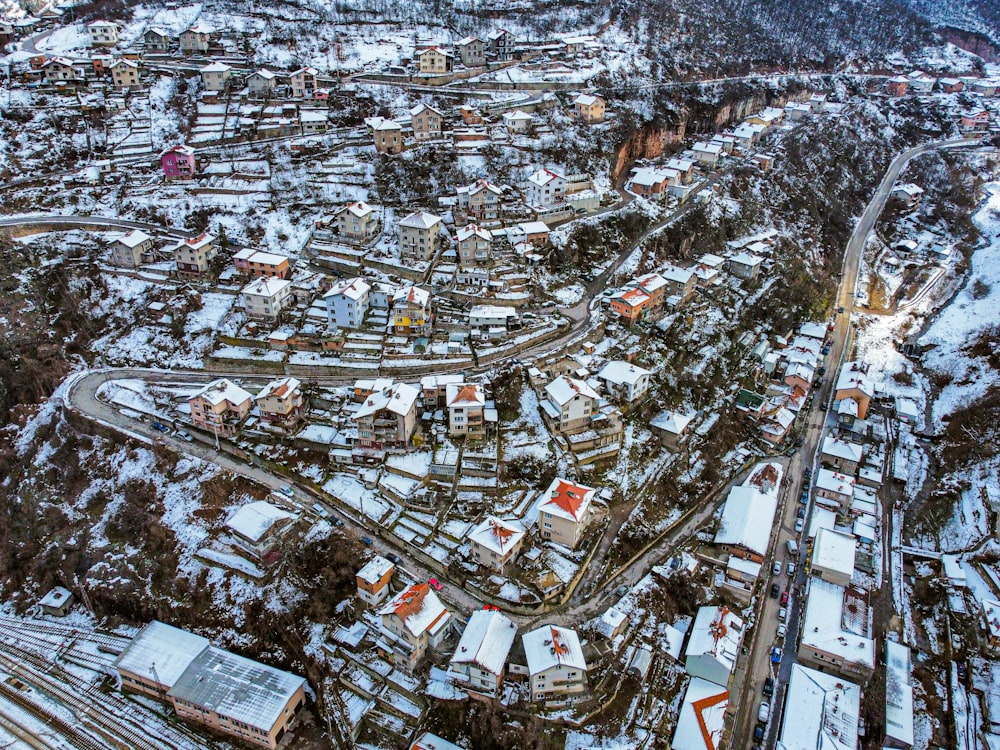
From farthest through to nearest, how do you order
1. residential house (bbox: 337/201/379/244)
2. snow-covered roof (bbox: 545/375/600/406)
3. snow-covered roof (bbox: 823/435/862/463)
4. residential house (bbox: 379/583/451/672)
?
1. residential house (bbox: 337/201/379/244)
2. snow-covered roof (bbox: 823/435/862/463)
3. snow-covered roof (bbox: 545/375/600/406)
4. residential house (bbox: 379/583/451/672)

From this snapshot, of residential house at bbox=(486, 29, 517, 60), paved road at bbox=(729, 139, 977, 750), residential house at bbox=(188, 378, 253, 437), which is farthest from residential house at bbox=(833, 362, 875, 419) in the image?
residential house at bbox=(486, 29, 517, 60)

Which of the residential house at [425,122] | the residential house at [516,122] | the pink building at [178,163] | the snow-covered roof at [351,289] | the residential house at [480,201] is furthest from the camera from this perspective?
the residential house at [516,122]

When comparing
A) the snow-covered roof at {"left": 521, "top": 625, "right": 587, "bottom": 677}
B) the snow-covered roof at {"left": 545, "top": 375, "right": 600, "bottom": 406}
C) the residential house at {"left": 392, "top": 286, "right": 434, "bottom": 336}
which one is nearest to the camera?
the snow-covered roof at {"left": 521, "top": 625, "right": 587, "bottom": 677}

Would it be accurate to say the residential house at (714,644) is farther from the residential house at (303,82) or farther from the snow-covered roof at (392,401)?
the residential house at (303,82)

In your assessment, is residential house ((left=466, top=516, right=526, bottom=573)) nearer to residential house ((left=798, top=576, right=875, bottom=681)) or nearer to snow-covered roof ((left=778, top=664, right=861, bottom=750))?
snow-covered roof ((left=778, top=664, right=861, bottom=750))

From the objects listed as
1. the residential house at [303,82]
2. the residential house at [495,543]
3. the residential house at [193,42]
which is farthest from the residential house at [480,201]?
the residential house at [193,42]

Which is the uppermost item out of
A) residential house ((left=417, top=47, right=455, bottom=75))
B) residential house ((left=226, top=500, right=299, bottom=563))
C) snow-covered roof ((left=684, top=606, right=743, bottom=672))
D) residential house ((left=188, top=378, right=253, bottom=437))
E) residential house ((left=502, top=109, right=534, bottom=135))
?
residential house ((left=417, top=47, right=455, bottom=75))

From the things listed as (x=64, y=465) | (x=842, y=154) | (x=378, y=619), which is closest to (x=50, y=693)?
(x=64, y=465)
